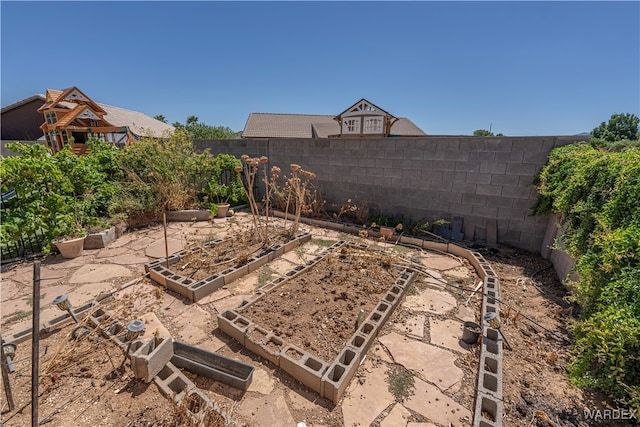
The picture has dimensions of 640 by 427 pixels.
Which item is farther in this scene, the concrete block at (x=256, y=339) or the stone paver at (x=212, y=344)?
the stone paver at (x=212, y=344)

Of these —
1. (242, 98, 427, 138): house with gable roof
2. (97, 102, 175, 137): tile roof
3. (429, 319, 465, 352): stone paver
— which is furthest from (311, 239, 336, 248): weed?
(97, 102, 175, 137): tile roof

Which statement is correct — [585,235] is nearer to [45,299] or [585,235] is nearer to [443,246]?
[443,246]

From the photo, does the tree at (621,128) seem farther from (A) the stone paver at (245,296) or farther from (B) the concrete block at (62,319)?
(B) the concrete block at (62,319)

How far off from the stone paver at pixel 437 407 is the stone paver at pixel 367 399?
0.19 meters

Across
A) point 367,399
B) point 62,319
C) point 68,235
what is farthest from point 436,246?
point 68,235

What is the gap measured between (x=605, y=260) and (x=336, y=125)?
2299cm

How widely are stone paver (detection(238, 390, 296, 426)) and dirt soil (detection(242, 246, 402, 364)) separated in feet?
1.55

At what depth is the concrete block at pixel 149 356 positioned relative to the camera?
1861 millimetres

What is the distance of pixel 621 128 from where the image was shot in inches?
1069

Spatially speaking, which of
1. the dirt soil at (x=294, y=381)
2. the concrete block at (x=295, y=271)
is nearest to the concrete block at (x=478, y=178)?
the dirt soil at (x=294, y=381)

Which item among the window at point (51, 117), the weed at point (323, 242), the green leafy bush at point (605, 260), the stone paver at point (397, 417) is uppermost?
the window at point (51, 117)

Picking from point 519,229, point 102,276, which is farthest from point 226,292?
point 519,229

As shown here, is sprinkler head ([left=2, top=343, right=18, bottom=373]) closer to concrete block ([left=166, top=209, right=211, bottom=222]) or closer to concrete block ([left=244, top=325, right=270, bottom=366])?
concrete block ([left=244, top=325, right=270, bottom=366])

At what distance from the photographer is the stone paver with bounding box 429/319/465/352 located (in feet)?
8.09
